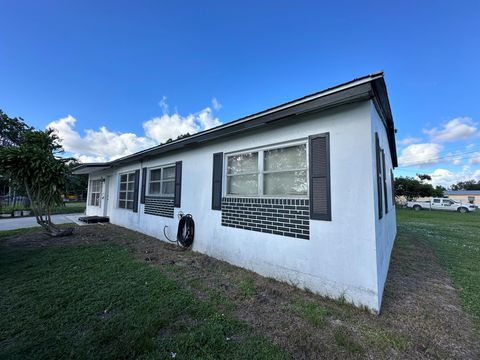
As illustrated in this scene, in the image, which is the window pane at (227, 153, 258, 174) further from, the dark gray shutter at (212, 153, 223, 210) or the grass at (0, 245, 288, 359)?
the grass at (0, 245, 288, 359)

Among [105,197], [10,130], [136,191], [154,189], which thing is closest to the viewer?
[154,189]

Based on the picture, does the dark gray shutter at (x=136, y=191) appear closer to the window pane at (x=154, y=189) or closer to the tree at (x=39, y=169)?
the window pane at (x=154, y=189)

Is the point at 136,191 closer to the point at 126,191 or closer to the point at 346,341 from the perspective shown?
the point at 126,191

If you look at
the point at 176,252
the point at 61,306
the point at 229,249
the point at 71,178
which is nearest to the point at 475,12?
the point at 229,249

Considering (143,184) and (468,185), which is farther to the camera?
(468,185)

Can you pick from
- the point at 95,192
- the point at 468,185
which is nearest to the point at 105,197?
the point at 95,192

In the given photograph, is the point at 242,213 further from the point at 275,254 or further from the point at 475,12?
the point at 475,12

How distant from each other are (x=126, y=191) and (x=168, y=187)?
343cm

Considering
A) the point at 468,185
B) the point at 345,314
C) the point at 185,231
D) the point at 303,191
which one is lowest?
the point at 345,314

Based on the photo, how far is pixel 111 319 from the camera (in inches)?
90.8

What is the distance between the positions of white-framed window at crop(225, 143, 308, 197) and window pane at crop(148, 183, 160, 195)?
3496 millimetres

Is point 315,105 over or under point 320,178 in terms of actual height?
over

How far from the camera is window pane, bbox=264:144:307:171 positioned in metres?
3.47

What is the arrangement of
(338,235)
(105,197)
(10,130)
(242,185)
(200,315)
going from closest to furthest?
(200,315)
(338,235)
(242,185)
(105,197)
(10,130)
